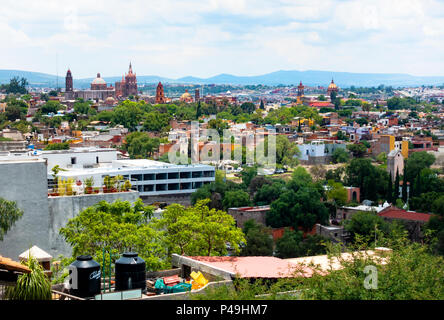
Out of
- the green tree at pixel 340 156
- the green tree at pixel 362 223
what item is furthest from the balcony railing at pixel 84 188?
the green tree at pixel 340 156

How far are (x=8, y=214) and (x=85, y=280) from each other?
3465 mm

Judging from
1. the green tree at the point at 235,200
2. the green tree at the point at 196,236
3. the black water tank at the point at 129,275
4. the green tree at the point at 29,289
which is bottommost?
the green tree at the point at 235,200

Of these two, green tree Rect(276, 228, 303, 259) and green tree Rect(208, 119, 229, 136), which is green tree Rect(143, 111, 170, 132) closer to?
green tree Rect(208, 119, 229, 136)

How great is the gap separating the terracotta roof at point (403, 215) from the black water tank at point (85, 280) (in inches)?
984

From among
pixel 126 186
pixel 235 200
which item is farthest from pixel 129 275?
pixel 235 200

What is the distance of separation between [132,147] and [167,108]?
4553 cm

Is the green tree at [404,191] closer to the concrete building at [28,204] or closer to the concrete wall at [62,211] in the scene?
the concrete wall at [62,211]

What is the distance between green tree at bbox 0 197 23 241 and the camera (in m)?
10.4

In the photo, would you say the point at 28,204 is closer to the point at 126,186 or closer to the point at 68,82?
the point at 126,186

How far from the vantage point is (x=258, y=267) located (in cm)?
934

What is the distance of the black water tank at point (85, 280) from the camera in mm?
7570

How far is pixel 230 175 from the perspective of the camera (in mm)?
48000

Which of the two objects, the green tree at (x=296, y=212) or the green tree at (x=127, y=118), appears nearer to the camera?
the green tree at (x=296, y=212)
